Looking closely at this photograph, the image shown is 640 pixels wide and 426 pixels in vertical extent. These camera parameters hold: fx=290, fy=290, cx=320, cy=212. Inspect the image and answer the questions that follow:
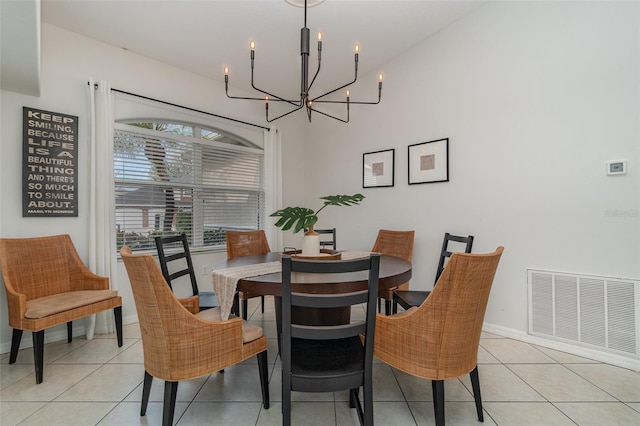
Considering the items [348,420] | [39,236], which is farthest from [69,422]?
[39,236]

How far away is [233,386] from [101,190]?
2.15 meters

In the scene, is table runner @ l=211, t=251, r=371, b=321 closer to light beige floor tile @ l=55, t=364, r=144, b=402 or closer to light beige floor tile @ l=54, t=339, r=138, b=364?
light beige floor tile @ l=55, t=364, r=144, b=402

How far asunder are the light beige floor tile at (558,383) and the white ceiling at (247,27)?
3.02 m

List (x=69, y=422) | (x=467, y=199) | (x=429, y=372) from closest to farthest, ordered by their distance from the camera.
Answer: (x=429, y=372), (x=69, y=422), (x=467, y=199)

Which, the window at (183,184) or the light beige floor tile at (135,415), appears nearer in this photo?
the light beige floor tile at (135,415)

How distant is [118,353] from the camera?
Result: 2334 millimetres

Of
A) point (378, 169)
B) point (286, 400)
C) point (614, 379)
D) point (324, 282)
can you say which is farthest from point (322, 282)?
point (378, 169)

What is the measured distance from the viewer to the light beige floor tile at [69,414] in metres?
1.54

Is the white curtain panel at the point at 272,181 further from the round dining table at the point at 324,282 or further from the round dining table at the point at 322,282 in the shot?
the round dining table at the point at 322,282

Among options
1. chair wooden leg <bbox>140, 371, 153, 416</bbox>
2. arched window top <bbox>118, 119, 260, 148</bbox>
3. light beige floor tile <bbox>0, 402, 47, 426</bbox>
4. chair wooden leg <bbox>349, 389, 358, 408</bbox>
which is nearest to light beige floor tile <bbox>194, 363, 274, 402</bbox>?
chair wooden leg <bbox>140, 371, 153, 416</bbox>

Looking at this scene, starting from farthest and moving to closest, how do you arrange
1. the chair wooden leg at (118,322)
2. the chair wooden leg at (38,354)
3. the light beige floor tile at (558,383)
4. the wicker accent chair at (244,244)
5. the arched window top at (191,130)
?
the arched window top at (191,130) < the wicker accent chair at (244,244) < the chair wooden leg at (118,322) < the chair wooden leg at (38,354) < the light beige floor tile at (558,383)

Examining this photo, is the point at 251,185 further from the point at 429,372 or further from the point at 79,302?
the point at 429,372

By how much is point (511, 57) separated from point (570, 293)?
203cm

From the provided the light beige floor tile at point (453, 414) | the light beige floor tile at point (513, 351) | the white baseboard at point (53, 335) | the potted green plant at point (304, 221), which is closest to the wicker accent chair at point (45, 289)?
the white baseboard at point (53, 335)
